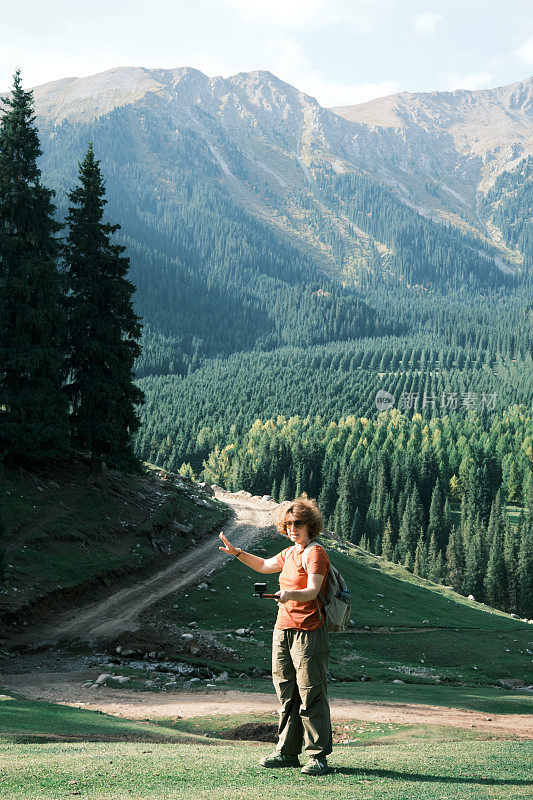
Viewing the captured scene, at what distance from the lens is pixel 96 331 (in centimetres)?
4259

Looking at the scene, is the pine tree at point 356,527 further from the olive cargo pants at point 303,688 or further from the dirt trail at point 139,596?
the olive cargo pants at point 303,688

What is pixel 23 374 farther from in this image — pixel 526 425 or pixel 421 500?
pixel 526 425

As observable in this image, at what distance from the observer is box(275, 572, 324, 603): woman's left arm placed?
9312 mm

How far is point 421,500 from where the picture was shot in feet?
406

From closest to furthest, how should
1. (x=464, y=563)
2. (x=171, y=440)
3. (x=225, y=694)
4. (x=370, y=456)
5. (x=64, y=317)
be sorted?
(x=225, y=694), (x=64, y=317), (x=464, y=563), (x=370, y=456), (x=171, y=440)

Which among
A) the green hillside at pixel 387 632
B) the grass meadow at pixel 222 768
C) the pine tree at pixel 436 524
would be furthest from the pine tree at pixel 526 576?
the grass meadow at pixel 222 768

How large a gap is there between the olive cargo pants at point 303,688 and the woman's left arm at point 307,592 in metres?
0.66

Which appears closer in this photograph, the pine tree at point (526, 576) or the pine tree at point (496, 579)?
the pine tree at point (496, 579)

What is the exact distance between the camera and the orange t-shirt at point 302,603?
9.57m

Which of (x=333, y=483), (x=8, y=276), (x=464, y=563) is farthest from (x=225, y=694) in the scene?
(x=333, y=483)

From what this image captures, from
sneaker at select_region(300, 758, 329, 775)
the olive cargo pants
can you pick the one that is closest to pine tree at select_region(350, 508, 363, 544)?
the olive cargo pants

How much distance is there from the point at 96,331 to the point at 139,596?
1775 cm

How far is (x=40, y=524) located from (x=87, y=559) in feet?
11.4

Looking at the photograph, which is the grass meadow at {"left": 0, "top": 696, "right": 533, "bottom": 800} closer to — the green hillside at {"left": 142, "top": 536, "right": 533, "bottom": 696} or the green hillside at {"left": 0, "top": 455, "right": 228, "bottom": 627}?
the green hillside at {"left": 142, "top": 536, "right": 533, "bottom": 696}
